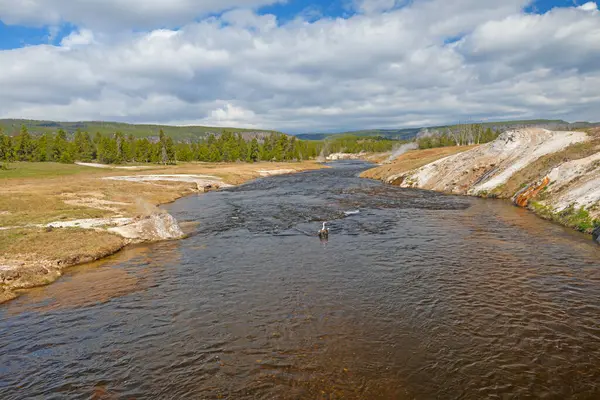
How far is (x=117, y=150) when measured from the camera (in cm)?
13625

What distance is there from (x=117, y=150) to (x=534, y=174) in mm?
138001

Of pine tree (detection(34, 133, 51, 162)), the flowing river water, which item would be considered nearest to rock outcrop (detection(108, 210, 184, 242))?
the flowing river water

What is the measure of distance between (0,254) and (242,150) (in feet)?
507

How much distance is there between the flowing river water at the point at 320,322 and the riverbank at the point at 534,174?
22.7 feet

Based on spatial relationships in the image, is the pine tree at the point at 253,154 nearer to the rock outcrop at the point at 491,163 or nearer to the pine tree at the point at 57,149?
the pine tree at the point at 57,149

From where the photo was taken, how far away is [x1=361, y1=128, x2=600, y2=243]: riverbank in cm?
3062

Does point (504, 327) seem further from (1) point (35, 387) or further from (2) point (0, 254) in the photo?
(2) point (0, 254)

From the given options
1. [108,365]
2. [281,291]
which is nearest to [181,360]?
[108,365]

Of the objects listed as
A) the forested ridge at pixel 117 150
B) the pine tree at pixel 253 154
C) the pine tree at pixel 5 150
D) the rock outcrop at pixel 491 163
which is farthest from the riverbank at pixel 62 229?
the pine tree at pixel 253 154

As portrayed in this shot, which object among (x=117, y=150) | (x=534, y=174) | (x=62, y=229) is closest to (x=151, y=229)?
(x=62, y=229)

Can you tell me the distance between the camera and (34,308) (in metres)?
16.2

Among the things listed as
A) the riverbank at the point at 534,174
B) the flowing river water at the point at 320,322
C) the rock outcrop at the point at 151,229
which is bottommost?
the flowing river water at the point at 320,322

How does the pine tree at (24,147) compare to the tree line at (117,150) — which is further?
the tree line at (117,150)

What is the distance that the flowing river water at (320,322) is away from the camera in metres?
10.6
